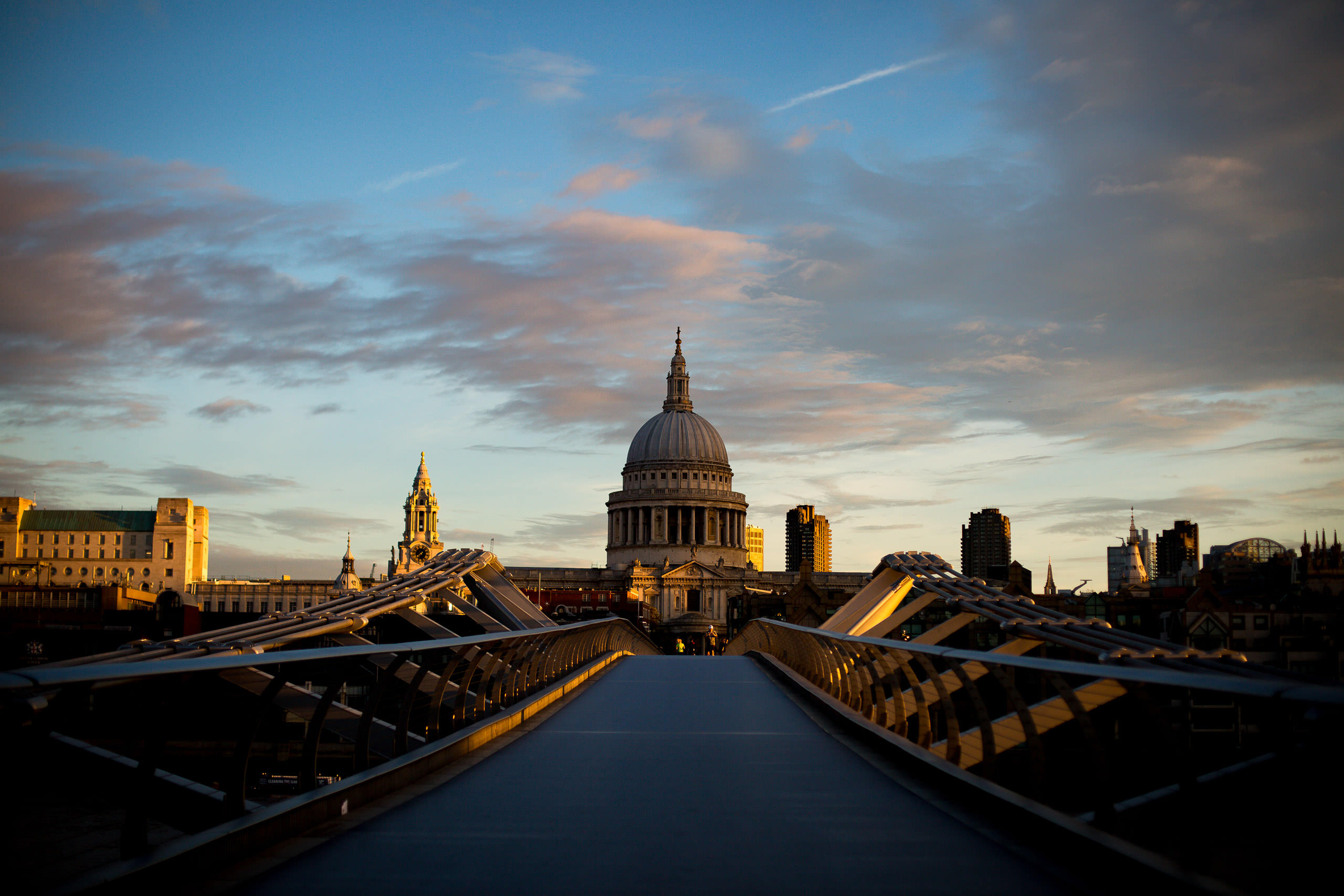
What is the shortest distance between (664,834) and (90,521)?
207 m

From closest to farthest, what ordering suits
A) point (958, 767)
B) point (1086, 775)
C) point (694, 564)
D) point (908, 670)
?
point (1086, 775) < point (958, 767) < point (908, 670) < point (694, 564)

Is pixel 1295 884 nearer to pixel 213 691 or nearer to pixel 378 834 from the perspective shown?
pixel 378 834

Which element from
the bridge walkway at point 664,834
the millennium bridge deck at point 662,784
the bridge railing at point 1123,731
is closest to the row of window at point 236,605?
the millennium bridge deck at point 662,784

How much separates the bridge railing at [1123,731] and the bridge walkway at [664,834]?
1.38 feet

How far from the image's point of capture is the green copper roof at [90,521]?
631 feet

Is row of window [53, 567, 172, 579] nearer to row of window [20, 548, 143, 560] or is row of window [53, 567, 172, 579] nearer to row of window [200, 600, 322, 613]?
row of window [20, 548, 143, 560]

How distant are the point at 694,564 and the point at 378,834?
14190cm

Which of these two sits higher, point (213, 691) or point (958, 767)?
point (213, 691)

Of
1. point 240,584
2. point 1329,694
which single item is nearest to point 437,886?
point 1329,694

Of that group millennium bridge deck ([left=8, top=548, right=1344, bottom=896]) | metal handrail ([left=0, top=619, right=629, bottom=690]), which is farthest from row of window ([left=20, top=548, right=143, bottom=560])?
metal handrail ([left=0, top=619, right=629, bottom=690])

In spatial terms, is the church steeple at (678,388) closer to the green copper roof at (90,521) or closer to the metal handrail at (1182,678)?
the green copper roof at (90,521)

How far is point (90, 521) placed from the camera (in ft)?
636

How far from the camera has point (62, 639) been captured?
65.4 m

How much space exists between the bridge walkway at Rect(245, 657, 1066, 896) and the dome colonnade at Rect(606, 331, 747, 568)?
14346cm
